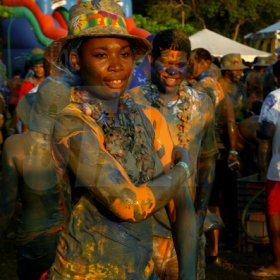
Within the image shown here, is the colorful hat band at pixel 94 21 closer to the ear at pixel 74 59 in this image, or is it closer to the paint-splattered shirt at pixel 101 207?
the ear at pixel 74 59

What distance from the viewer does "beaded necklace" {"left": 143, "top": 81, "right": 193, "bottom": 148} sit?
178 inches

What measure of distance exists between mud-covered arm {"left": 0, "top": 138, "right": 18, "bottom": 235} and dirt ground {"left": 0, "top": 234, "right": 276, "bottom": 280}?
2280 millimetres

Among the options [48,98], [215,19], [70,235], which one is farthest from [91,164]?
[215,19]

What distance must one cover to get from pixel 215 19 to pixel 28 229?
1742 inches

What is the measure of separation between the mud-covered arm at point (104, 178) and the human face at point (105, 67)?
0.53 feet

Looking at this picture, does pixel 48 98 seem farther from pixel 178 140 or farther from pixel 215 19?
pixel 215 19

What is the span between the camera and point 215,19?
4753 centimetres

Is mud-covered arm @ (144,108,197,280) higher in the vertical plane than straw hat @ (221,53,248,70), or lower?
higher

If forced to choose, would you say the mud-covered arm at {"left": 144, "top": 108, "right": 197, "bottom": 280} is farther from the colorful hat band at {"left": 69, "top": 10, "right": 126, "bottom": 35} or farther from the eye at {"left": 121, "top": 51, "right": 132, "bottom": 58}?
the colorful hat band at {"left": 69, "top": 10, "right": 126, "bottom": 35}

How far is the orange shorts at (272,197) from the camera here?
622cm

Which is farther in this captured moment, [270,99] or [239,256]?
[239,256]

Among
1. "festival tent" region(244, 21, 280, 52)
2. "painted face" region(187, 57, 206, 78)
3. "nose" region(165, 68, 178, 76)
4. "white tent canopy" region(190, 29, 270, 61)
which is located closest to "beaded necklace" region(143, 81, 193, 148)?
"nose" region(165, 68, 178, 76)

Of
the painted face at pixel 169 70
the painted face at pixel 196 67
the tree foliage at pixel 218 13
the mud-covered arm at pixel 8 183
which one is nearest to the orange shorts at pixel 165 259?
the mud-covered arm at pixel 8 183

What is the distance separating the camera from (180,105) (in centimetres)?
459
